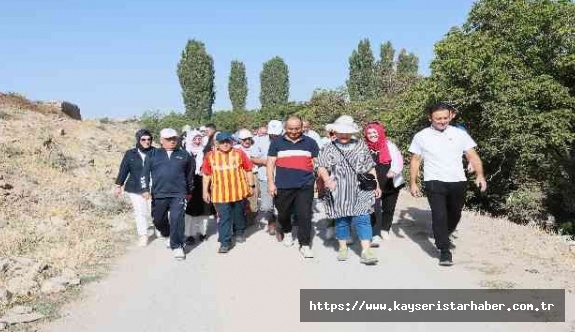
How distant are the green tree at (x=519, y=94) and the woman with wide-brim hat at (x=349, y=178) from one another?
13.7 m

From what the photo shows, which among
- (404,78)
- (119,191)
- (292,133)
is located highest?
(404,78)

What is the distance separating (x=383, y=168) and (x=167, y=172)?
2945mm

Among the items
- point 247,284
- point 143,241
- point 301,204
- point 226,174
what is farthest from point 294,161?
point 143,241

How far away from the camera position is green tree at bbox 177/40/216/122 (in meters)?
65.8

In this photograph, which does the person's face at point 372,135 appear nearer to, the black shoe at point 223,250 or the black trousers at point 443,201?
the black trousers at point 443,201

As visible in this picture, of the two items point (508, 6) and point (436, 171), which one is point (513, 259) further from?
point (508, 6)

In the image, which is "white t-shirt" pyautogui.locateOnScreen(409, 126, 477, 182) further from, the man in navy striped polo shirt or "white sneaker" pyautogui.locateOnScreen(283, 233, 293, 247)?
"white sneaker" pyautogui.locateOnScreen(283, 233, 293, 247)

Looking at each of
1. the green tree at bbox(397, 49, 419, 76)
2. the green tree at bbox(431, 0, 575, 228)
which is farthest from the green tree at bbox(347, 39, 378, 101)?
the green tree at bbox(431, 0, 575, 228)

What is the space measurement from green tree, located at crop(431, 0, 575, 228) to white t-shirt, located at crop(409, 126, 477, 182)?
1336 cm

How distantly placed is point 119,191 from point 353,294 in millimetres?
4413

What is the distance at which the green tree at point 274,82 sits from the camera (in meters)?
79.5

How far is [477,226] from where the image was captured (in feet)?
30.2

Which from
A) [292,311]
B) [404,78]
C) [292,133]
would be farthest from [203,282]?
[404,78]

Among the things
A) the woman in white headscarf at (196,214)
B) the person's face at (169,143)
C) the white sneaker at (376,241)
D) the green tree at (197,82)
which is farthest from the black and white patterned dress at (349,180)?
the green tree at (197,82)
